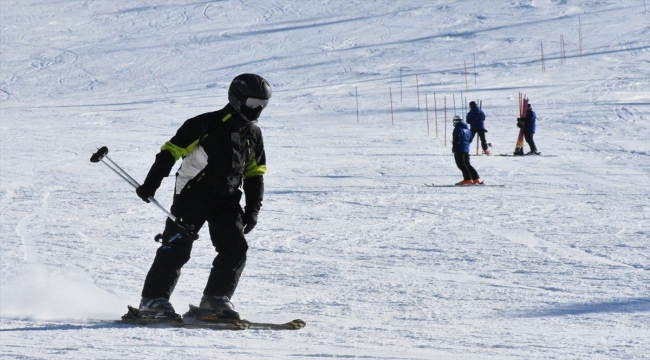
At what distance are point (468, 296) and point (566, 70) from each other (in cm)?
2777

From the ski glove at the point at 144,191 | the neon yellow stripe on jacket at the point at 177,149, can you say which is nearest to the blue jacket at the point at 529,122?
the neon yellow stripe on jacket at the point at 177,149

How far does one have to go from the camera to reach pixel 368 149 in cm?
1825

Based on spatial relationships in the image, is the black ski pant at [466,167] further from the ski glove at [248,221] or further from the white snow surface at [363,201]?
the ski glove at [248,221]


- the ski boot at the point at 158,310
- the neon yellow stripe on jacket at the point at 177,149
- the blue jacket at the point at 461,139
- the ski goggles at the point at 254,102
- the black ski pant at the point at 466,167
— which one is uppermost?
the ski goggles at the point at 254,102

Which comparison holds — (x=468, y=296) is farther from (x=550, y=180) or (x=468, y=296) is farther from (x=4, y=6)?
(x=4, y=6)

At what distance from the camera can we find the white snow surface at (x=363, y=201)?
4.46m

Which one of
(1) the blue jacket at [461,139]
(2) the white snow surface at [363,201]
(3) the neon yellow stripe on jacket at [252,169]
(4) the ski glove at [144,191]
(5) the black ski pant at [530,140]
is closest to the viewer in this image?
(4) the ski glove at [144,191]

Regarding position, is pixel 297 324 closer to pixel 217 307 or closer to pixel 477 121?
pixel 217 307

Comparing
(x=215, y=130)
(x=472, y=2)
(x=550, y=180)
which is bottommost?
(x=550, y=180)

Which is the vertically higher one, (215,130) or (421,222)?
(215,130)

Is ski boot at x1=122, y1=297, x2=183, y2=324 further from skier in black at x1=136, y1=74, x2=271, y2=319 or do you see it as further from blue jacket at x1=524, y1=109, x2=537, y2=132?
blue jacket at x1=524, y1=109, x2=537, y2=132

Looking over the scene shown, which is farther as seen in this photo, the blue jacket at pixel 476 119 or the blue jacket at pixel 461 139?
the blue jacket at pixel 476 119

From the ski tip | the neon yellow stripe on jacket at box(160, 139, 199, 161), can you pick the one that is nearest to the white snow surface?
the ski tip

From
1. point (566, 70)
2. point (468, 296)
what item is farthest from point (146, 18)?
point (468, 296)
